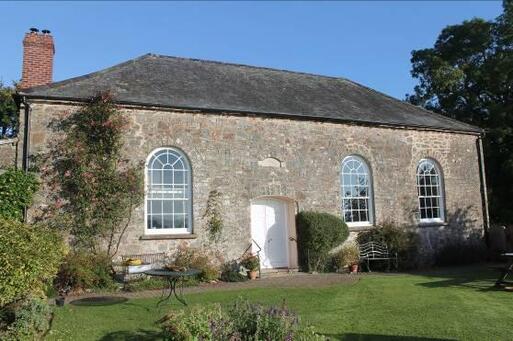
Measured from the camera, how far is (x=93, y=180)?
42.0 feet

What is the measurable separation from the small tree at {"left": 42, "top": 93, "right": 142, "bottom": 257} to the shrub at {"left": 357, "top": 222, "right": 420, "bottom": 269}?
7.98m

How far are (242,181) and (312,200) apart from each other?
258cm

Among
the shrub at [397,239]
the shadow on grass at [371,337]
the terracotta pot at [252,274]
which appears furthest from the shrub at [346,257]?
the shadow on grass at [371,337]

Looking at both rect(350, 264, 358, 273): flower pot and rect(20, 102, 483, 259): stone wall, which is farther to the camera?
rect(350, 264, 358, 273): flower pot

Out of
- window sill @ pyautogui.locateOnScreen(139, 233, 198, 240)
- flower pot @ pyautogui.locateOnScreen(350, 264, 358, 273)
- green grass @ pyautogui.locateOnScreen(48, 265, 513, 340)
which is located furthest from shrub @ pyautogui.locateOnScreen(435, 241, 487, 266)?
window sill @ pyautogui.locateOnScreen(139, 233, 198, 240)

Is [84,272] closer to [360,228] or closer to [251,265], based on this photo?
[251,265]

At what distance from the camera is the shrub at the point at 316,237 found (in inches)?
584

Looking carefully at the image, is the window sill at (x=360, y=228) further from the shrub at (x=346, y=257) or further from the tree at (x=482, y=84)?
the tree at (x=482, y=84)

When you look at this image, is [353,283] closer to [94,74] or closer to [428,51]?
[94,74]

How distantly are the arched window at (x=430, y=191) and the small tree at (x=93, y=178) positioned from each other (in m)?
10.6

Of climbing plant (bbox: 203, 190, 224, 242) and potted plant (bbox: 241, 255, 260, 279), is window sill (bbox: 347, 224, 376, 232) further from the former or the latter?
climbing plant (bbox: 203, 190, 224, 242)

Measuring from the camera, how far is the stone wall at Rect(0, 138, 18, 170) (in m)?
12.7

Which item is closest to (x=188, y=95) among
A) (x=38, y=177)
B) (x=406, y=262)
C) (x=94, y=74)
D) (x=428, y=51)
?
(x=94, y=74)

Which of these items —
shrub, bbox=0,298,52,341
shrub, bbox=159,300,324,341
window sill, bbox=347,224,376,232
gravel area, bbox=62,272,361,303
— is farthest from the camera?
window sill, bbox=347,224,376,232
